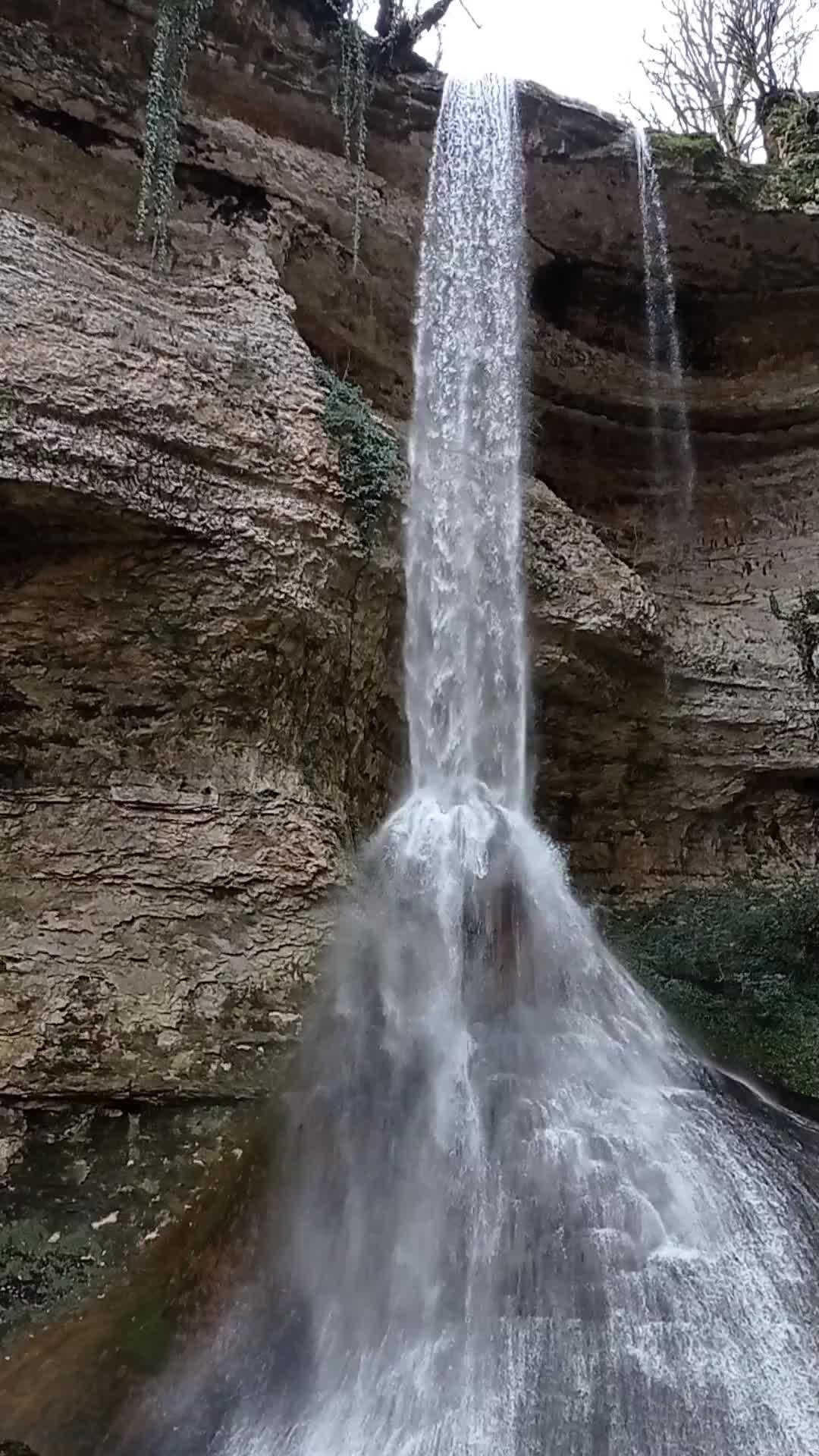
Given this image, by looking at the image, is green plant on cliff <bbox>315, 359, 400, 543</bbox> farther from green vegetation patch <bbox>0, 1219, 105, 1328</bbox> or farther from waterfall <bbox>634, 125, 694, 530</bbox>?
green vegetation patch <bbox>0, 1219, 105, 1328</bbox>

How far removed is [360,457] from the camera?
8.35 meters

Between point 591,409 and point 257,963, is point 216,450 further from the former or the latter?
point 591,409

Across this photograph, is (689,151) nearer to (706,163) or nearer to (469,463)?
(706,163)

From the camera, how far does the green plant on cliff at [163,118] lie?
856cm

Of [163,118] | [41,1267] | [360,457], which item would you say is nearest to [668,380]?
[360,457]

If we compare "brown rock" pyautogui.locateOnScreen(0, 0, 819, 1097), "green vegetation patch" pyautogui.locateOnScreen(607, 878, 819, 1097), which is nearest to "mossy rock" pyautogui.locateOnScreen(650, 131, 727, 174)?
"brown rock" pyautogui.locateOnScreen(0, 0, 819, 1097)

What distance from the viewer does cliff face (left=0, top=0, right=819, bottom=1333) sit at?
678cm

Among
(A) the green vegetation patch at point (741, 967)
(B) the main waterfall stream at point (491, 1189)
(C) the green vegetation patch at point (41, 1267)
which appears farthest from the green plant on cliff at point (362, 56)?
(C) the green vegetation patch at point (41, 1267)

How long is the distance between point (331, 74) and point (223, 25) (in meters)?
1.09

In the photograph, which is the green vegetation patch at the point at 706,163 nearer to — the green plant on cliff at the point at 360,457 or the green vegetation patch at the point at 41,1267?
the green plant on cliff at the point at 360,457

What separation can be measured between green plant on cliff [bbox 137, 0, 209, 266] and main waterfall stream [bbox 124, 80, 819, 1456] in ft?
10.1

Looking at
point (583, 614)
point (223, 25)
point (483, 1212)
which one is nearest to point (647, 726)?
point (583, 614)

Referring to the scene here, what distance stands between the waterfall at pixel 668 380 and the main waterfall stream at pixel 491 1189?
13.4 ft

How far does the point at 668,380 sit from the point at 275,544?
6.97m
